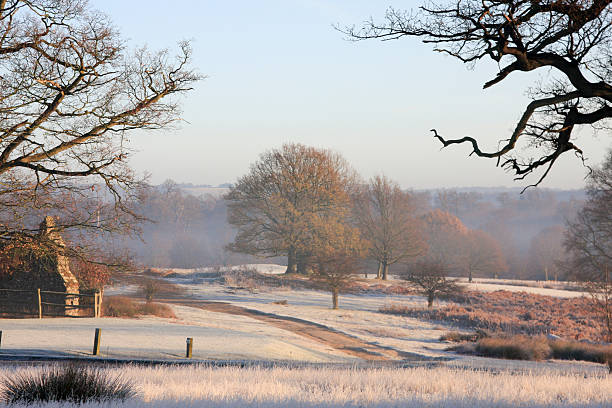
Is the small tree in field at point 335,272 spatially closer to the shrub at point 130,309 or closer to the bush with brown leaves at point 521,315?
the bush with brown leaves at point 521,315

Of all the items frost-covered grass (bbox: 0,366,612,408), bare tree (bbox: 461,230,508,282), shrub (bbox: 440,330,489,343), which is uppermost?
bare tree (bbox: 461,230,508,282)

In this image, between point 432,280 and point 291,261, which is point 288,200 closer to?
point 291,261

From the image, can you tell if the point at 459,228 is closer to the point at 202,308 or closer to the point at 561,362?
the point at 202,308

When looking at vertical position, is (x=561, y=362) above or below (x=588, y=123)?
below

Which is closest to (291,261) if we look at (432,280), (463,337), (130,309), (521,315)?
(432,280)

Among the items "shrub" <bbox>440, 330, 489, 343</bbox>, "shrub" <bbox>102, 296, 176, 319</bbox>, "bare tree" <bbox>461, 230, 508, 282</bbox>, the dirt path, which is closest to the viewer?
the dirt path

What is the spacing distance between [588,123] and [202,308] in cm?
2675

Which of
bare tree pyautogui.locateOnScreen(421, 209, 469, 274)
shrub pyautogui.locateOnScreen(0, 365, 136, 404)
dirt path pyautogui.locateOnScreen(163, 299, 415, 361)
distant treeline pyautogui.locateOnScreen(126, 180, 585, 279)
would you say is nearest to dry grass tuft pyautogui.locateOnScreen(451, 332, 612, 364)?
dirt path pyautogui.locateOnScreen(163, 299, 415, 361)

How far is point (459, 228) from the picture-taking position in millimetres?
87812

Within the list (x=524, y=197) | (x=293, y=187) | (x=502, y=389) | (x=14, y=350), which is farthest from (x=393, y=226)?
(x=524, y=197)

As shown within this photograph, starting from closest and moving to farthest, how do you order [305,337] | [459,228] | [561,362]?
[561,362] → [305,337] → [459,228]

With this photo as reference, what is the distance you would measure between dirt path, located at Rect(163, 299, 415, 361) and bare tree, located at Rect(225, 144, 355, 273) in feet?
51.6

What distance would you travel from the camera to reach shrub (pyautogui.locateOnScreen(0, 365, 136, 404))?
25.5ft

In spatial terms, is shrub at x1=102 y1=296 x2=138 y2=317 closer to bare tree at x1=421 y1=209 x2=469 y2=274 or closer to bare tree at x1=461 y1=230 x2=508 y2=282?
bare tree at x1=461 y1=230 x2=508 y2=282
